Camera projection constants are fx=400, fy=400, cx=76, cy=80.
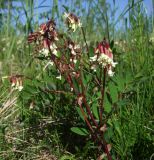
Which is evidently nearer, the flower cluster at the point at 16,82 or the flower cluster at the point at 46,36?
the flower cluster at the point at 46,36

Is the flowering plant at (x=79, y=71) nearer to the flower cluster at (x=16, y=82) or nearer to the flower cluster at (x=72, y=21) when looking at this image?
the flower cluster at (x=72, y=21)

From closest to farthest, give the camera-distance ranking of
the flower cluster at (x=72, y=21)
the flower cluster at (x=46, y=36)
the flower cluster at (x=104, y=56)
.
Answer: the flower cluster at (x=104, y=56) < the flower cluster at (x=46, y=36) < the flower cluster at (x=72, y=21)

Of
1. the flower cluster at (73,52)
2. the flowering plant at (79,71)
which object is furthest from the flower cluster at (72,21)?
the flower cluster at (73,52)

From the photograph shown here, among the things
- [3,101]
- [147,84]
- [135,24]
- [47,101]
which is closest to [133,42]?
[135,24]

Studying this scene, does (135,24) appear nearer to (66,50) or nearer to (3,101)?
(66,50)

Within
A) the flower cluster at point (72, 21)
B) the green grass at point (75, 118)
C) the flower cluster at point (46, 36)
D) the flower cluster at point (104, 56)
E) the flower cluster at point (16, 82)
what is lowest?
the green grass at point (75, 118)

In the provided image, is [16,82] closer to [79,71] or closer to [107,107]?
[79,71]

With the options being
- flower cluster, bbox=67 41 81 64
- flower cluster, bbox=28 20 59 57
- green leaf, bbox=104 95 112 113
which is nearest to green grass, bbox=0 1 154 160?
green leaf, bbox=104 95 112 113

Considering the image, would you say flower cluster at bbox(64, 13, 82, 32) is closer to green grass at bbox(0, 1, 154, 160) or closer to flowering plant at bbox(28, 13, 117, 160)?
flowering plant at bbox(28, 13, 117, 160)
